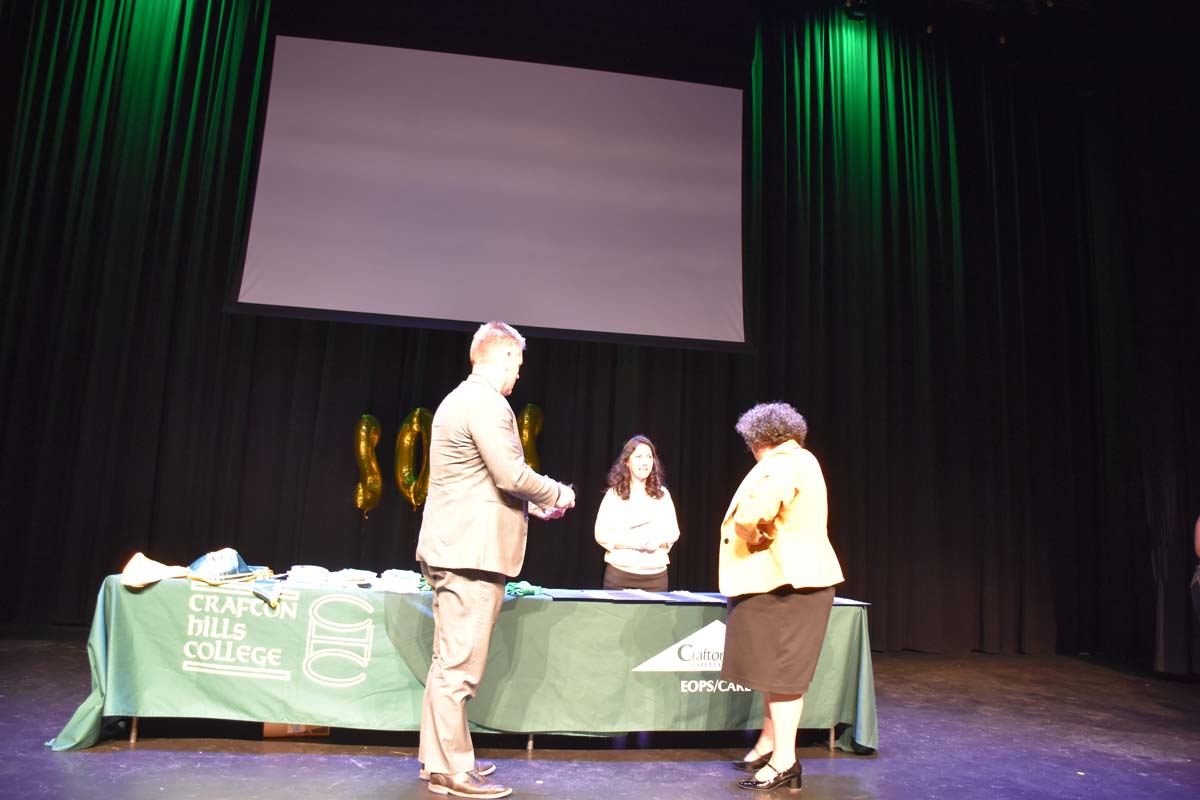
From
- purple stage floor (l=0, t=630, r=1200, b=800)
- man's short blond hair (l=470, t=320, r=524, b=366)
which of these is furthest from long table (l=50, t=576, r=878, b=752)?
man's short blond hair (l=470, t=320, r=524, b=366)

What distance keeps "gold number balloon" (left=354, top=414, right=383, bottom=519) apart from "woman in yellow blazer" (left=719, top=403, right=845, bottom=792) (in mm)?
3145

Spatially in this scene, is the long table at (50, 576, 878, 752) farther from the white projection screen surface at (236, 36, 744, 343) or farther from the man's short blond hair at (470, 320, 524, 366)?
the white projection screen surface at (236, 36, 744, 343)

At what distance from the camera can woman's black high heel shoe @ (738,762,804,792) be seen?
2.71 m

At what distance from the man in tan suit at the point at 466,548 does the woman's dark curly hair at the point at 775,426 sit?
2.32 feet

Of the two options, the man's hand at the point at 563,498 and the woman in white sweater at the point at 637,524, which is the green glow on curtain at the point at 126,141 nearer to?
the woman in white sweater at the point at 637,524

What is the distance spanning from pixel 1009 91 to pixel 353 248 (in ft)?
18.6

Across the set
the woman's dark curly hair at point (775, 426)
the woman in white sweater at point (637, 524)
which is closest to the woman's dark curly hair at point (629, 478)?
the woman in white sweater at point (637, 524)

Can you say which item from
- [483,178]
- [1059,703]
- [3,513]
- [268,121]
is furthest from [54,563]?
[1059,703]

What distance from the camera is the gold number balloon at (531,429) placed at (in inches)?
211

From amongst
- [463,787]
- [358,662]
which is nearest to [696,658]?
[463,787]

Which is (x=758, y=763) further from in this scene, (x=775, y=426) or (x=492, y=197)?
(x=492, y=197)

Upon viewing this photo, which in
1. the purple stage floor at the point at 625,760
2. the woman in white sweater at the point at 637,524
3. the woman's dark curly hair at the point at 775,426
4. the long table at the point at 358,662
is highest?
the woman's dark curly hair at the point at 775,426

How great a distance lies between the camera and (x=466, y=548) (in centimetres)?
250

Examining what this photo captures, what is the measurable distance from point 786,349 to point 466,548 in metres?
4.41
